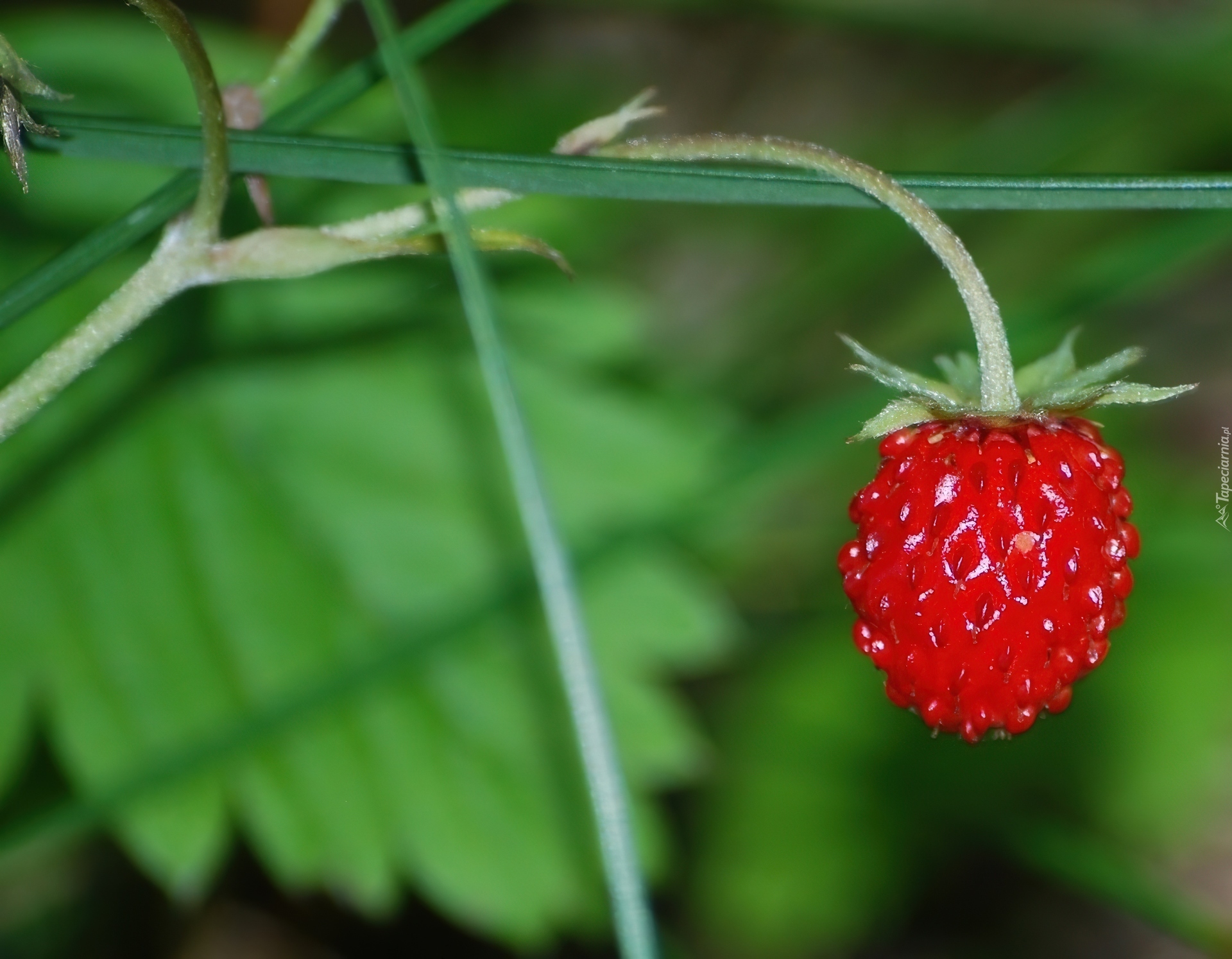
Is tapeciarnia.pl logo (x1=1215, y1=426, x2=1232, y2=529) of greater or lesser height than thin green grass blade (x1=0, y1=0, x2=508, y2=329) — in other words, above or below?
above

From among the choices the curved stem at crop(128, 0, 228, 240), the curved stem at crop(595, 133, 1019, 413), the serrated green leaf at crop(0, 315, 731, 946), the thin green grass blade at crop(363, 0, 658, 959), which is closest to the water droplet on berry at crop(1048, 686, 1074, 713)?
the curved stem at crop(595, 133, 1019, 413)

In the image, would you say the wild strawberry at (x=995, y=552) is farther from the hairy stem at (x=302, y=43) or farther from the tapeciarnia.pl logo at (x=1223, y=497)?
the tapeciarnia.pl logo at (x=1223, y=497)


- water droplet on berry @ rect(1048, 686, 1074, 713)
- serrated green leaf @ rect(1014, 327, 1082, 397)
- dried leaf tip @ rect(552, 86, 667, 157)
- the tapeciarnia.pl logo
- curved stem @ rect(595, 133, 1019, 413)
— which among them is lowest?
water droplet on berry @ rect(1048, 686, 1074, 713)

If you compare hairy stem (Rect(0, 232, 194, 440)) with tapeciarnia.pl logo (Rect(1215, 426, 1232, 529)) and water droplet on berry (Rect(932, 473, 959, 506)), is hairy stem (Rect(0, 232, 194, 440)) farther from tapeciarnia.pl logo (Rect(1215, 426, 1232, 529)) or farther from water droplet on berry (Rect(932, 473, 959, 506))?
tapeciarnia.pl logo (Rect(1215, 426, 1232, 529))

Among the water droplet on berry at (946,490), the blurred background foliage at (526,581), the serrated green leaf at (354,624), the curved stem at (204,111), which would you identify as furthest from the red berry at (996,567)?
the serrated green leaf at (354,624)

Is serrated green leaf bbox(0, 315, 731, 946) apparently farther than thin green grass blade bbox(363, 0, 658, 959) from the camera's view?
Yes

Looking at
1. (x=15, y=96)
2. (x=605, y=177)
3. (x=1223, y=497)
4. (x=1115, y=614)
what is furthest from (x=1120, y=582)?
(x=1223, y=497)
